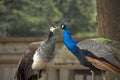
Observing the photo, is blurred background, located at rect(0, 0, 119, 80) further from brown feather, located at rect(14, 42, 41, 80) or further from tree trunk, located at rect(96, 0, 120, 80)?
brown feather, located at rect(14, 42, 41, 80)

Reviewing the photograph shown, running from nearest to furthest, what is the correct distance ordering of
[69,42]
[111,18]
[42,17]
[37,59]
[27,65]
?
1. [69,42]
2. [37,59]
3. [27,65]
4. [111,18]
5. [42,17]

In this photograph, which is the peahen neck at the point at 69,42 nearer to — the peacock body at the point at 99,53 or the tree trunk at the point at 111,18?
the peacock body at the point at 99,53

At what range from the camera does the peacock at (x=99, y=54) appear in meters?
4.75

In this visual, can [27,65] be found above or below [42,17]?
below

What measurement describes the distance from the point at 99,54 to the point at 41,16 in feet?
45.4

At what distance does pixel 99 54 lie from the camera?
4.79 m

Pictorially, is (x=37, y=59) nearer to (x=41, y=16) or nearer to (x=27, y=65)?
(x=27, y=65)

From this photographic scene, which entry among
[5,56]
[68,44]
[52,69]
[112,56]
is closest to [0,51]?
[5,56]

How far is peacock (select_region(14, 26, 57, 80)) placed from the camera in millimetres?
5531

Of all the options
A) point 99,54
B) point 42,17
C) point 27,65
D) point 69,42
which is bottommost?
point 27,65

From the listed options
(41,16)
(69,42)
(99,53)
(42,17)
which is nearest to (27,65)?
(69,42)

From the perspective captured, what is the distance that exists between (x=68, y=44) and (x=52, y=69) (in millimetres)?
1765

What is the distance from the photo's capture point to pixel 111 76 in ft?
19.4

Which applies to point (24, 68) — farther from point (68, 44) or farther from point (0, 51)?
point (0, 51)
